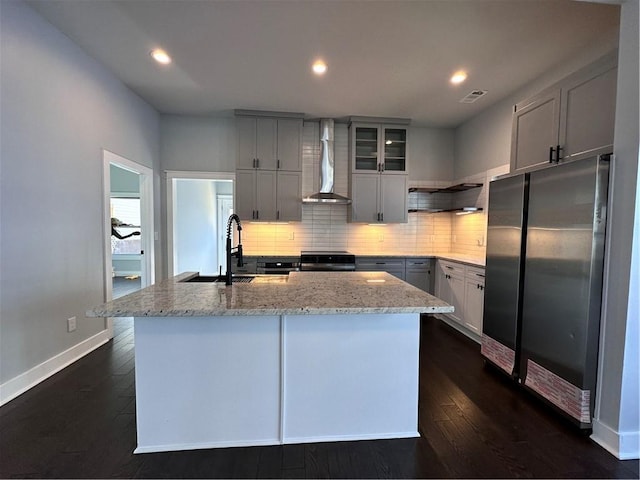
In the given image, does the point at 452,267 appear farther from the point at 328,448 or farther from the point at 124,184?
the point at 124,184

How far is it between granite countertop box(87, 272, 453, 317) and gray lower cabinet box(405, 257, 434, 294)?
2.16 meters

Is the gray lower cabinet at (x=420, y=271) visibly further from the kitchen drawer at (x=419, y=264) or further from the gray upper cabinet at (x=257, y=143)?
the gray upper cabinet at (x=257, y=143)

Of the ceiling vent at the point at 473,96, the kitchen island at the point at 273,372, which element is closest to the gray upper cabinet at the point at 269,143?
the ceiling vent at the point at 473,96

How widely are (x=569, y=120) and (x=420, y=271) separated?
7.90 feet

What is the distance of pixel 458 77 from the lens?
3.09 metres

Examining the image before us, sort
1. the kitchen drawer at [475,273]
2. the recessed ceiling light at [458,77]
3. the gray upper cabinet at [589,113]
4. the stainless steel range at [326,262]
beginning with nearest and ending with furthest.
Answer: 1. the gray upper cabinet at [589,113]
2. the recessed ceiling light at [458,77]
3. the kitchen drawer at [475,273]
4. the stainless steel range at [326,262]

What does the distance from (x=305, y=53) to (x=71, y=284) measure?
296 cm

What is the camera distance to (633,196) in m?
1.64

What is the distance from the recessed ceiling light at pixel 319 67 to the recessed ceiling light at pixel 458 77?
1331 mm

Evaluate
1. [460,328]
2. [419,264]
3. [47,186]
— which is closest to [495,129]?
[419,264]

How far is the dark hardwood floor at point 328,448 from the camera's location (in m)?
1.54

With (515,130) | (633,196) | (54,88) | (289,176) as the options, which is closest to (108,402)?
(54,88)

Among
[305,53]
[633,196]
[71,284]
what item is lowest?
[71,284]

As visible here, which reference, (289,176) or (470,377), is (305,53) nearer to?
(289,176)
